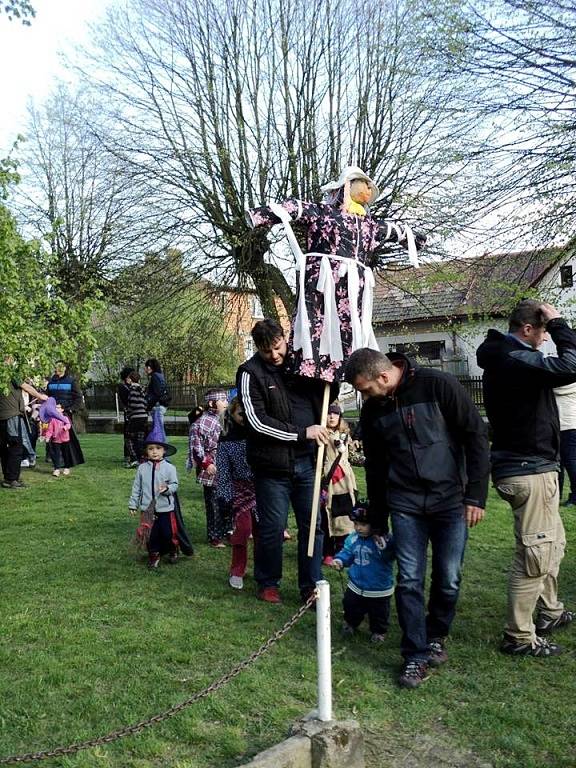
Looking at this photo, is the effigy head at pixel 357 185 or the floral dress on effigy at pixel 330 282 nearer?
the floral dress on effigy at pixel 330 282

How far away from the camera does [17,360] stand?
995cm

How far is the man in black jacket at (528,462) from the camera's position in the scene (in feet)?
14.8

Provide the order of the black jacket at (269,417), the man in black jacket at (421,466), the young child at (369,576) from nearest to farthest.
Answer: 1. the man in black jacket at (421,466)
2. the young child at (369,576)
3. the black jacket at (269,417)

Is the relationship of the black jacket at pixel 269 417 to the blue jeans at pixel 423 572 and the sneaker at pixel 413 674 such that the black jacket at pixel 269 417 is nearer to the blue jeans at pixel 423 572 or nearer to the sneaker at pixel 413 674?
the blue jeans at pixel 423 572

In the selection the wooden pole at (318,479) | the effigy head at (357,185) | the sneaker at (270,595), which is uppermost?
the effigy head at (357,185)

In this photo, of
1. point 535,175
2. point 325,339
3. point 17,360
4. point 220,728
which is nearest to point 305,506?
point 325,339

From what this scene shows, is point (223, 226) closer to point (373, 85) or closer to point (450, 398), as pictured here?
point (373, 85)

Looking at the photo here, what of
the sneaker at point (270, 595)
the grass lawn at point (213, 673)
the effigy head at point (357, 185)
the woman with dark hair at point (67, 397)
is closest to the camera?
the grass lawn at point (213, 673)

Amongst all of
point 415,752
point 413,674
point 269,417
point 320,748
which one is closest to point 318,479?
point 269,417

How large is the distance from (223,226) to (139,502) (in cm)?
1256

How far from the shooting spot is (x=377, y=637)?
4.89 meters

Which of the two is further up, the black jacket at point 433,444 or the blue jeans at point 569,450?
the black jacket at point 433,444

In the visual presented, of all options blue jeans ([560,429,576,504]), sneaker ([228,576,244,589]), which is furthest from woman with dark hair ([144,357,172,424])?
sneaker ([228,576,244,589])

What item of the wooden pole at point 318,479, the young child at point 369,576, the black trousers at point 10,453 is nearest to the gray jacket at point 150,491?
the wooden pole at point 318,479
